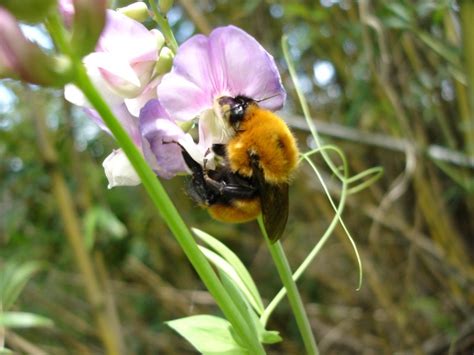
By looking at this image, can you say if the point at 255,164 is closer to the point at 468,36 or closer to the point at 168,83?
the point at 168,83

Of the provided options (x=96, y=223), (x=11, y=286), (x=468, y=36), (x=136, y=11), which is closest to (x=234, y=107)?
(x=136, y=11)

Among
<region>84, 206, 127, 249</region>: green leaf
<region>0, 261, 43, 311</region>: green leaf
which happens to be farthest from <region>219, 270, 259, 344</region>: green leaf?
<region>84, 206, 127, 249</region>: green leaf

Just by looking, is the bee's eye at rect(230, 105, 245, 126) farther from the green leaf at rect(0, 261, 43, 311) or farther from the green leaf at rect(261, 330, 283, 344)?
the green leaf at rect(0, 261, 43, 311)

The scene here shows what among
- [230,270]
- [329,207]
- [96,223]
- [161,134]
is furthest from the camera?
[329,207]

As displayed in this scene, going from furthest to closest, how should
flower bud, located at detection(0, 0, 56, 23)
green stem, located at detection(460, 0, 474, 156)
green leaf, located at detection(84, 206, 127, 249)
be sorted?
green leaf, located at detection(84, 206, 127, 249) < green stem, located at detection(460, 0, 474, 156) < flower bud, located at detection(0, 0, 56, 23)

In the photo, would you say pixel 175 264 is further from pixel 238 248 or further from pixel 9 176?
pixel 9 176

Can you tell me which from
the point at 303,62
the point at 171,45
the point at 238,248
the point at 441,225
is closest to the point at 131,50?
the point at 171,45
